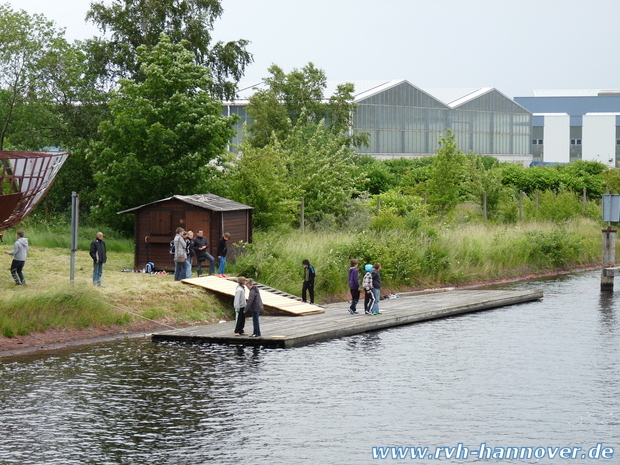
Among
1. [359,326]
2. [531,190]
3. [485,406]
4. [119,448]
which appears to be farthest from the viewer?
[531,190]

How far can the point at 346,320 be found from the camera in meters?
26.9

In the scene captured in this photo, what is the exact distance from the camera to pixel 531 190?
70375 mm

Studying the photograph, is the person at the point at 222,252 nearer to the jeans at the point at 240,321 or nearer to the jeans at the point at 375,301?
the jeans at the point at 375,301

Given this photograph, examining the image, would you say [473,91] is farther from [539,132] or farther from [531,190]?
[539,132]

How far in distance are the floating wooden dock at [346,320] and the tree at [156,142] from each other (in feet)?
36.3

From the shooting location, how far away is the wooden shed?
32.9 metres

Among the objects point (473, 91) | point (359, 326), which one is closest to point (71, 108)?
point (359, 326)

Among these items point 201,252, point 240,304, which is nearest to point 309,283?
point 201,252

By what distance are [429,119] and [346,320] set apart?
6580 centimetres

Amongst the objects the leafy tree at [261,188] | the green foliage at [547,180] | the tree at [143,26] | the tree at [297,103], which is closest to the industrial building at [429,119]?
the tree at [297,103]

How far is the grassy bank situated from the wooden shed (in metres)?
1.02

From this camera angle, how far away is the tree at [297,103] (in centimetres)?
7225

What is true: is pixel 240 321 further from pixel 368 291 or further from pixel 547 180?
pixel 547 180

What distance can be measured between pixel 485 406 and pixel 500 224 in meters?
34.3
